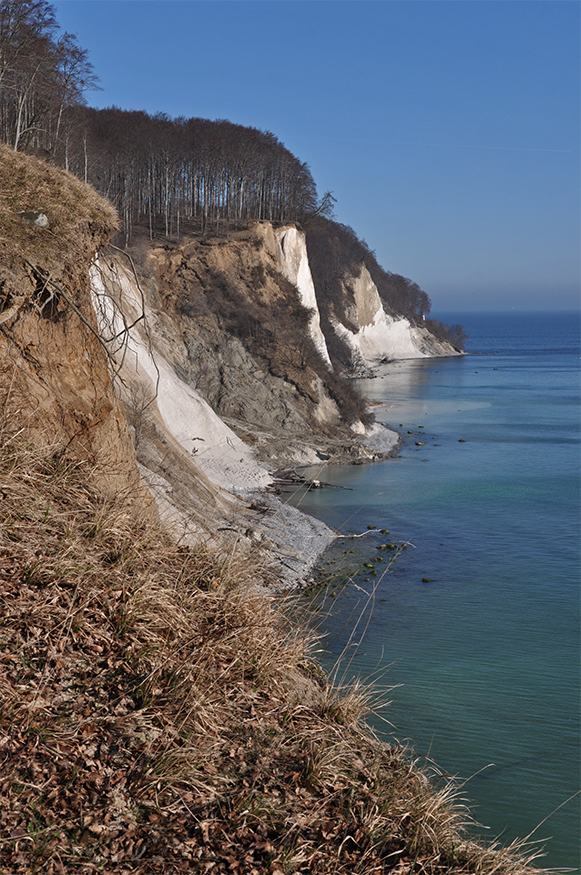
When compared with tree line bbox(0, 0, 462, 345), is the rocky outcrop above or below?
below

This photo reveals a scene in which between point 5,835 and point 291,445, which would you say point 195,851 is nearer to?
point 5,835

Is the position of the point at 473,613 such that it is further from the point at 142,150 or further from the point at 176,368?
the point at 142,150

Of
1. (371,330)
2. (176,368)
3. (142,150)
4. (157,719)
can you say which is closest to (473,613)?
(157,719)

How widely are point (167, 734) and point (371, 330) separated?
271 feet

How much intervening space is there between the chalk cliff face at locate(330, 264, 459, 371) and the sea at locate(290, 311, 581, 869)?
36322 mm

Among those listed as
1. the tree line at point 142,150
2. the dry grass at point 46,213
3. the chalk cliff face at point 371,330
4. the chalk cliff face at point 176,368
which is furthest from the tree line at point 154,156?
the dry grass at point 46,213

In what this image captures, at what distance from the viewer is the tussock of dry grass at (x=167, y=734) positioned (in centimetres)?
319

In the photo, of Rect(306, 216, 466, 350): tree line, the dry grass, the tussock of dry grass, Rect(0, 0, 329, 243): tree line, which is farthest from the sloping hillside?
Rect(306, 216, 466, 350): tree line

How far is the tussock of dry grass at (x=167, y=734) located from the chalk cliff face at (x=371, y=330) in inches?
2432

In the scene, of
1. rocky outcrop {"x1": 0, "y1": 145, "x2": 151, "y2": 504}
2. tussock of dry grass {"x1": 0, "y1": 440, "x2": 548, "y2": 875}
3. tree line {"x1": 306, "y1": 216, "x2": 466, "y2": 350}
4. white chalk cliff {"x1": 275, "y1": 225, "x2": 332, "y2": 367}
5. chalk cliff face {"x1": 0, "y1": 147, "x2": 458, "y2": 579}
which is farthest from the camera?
tree line {"x1": 306, "y1": 216, "x2": 466, "y2": 350}

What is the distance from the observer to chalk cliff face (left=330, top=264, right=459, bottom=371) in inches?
2837

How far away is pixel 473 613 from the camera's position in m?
15.1

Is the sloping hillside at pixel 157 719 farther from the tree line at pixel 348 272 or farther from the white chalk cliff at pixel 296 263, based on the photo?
the tree line at pixel 348 272

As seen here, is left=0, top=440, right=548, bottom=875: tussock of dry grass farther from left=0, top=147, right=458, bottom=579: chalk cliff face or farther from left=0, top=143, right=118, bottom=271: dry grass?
left=0, top=143, right=118, bottom=271: dry grass
